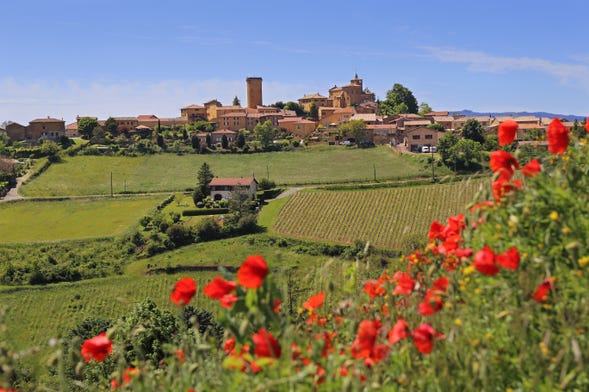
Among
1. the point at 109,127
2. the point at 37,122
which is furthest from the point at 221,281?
the point at 37,122

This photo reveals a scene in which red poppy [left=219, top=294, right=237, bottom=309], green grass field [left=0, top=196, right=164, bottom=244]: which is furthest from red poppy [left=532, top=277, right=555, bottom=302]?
green grass field [left=0, top=196, right=164, bottom=244]

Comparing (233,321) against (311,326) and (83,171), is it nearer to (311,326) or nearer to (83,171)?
(311,326)

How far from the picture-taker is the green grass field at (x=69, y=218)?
1866 inches

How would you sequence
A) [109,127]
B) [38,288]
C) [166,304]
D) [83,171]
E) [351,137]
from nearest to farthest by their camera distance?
[166,304] → [38,288] → [83,171] → [351,137] → [109,127]

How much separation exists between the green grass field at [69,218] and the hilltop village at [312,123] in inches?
1105

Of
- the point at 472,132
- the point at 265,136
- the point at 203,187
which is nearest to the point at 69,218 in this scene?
the point at 203,187

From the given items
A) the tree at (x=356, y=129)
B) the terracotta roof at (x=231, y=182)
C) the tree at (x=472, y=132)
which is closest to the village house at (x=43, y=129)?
the tree at (x=356, y=129)

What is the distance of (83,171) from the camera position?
2785 inches

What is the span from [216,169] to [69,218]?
21.7 meters

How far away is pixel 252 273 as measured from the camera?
12.1 feet

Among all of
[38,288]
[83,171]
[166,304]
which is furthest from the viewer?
[83,171]

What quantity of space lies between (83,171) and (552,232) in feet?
234

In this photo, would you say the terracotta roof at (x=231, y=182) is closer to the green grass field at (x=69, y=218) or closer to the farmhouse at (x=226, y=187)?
the farmhouse at (x=226, y=187)

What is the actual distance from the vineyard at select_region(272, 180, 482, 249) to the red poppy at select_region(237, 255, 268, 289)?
36778 millimetres
